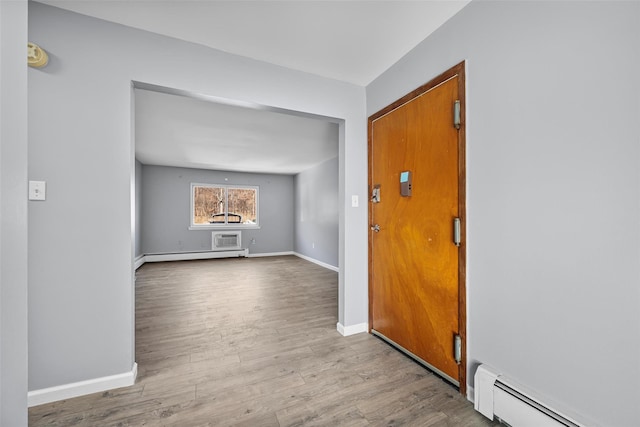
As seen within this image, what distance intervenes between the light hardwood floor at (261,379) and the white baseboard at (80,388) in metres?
0.04

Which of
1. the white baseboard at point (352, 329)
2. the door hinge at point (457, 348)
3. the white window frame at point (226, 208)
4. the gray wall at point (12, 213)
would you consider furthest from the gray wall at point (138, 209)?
the door hinge at point (457, 348)

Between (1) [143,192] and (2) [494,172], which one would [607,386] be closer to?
(2) [494,172]

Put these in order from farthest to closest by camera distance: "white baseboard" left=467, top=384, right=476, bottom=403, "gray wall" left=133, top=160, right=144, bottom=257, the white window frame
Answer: the white window frame, "gray wall" left=133, top=160, right=144, bottom=257, "white baseboard" left=467, top=384, right=476, bottom=403

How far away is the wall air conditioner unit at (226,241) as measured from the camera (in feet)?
23.6

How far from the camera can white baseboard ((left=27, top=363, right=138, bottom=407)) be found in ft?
5.12

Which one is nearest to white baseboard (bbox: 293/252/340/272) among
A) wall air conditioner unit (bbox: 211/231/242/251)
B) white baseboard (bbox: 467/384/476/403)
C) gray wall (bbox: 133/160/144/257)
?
wall air conditioner unit (bbox: 211/231/242/251)

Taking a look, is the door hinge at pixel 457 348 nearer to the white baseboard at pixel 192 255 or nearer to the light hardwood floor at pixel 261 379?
the light hardwood floor at pixel 261 379

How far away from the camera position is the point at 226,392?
1682mm

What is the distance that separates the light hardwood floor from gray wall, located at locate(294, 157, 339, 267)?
2.77 metres

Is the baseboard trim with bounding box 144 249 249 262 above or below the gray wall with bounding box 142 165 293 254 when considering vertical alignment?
below

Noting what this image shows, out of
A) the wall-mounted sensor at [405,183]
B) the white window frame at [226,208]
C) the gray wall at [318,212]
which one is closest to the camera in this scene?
the wall-mounted sensor at [405,183]

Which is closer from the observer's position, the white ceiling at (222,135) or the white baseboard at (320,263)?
the white ceiling at (222,135)

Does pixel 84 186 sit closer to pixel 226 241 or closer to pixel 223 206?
pixel 226 241

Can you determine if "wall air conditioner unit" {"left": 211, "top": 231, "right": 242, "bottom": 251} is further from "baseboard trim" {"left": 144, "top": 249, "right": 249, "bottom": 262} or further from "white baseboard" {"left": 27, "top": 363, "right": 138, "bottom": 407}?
"white baseboard" {"left": 27, "top": 363, "right": 138, "bottom": 407}
